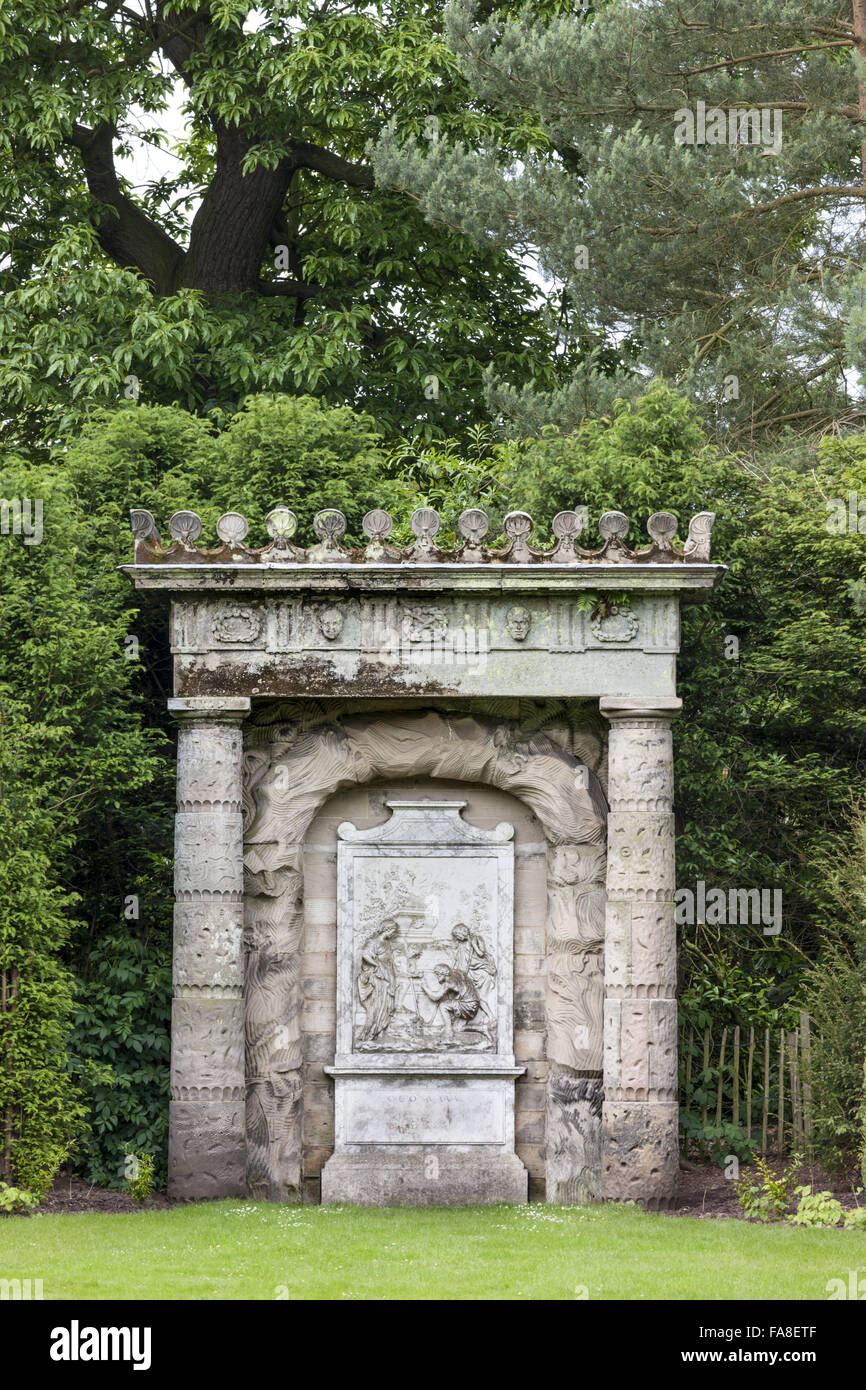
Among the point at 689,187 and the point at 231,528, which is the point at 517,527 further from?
the point at 689,187

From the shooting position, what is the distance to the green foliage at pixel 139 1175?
10695 millimetres

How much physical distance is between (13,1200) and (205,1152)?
121 centimetres

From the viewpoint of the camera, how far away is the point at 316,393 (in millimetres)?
17828

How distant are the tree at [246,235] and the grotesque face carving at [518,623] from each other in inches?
221

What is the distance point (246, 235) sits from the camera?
62.4ft

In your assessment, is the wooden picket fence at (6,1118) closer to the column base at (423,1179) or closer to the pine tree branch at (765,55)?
the column base at (423,1179)

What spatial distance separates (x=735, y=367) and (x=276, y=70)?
18.5 ft

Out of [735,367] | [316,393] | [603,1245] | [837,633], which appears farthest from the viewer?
[316,393]

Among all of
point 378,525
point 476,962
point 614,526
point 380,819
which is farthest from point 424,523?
point 476,962

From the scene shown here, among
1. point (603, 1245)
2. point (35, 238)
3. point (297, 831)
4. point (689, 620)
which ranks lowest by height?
point (603, 1245)

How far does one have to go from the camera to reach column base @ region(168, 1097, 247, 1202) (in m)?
10.4

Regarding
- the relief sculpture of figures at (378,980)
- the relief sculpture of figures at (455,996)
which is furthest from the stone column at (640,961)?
the relief sculpture of figures at (378,980)

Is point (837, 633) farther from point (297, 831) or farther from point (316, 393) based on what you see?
point (316, 393)

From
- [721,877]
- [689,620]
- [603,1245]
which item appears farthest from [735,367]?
[603,1245]
